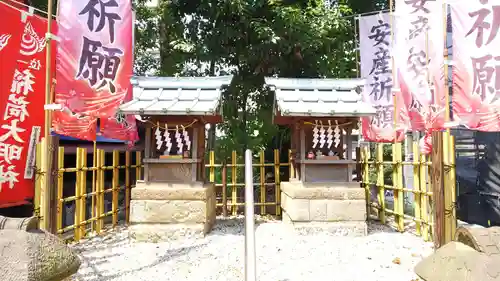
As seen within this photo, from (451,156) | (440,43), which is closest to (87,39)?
(440,43)

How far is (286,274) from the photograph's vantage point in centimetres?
509

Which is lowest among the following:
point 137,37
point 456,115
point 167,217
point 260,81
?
point 167,217

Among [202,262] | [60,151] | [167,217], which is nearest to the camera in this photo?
[202,262]

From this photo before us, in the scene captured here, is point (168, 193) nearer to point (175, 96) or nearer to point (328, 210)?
point (175, 96)

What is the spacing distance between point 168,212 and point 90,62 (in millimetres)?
3251

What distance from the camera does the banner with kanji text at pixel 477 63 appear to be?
15.6 feet

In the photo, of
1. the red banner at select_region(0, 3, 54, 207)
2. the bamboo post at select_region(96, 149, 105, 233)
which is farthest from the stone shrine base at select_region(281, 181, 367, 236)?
the red banner at select_region(0, 3, 54, 207)

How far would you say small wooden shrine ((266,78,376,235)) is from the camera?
7.42 metres

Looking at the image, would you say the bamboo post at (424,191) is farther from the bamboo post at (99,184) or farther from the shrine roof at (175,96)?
the bamboo post at (99,184)

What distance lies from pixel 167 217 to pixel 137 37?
8.04 m

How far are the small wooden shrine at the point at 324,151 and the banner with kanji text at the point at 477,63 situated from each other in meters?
2.36

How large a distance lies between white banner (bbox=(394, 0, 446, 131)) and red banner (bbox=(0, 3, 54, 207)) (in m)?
6.34

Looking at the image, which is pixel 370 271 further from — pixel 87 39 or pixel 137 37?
pixel 137 37

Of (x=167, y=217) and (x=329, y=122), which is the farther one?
(x=329, y=122)
